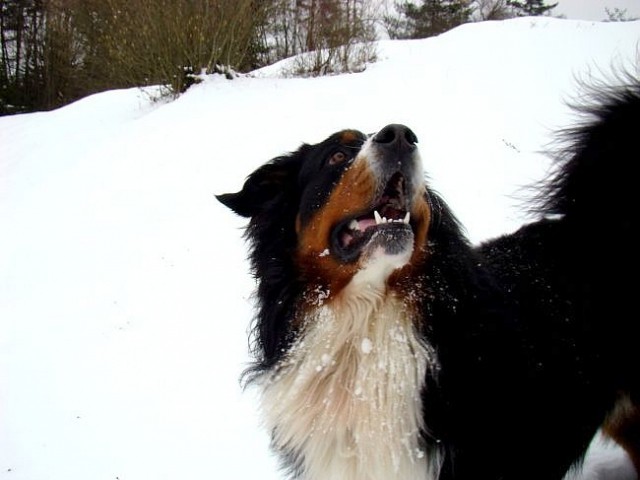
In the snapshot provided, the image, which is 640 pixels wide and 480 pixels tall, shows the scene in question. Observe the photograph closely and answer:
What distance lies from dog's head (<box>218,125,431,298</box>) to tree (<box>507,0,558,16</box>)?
33542mm

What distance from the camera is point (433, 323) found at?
7.09 feet

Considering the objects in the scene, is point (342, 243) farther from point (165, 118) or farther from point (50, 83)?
point (50, 83)

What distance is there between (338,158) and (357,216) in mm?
369

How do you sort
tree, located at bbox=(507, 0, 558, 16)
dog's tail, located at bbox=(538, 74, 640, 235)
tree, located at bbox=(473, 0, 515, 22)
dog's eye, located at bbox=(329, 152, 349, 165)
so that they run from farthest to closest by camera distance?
tree, located at bbox=(507, 0, 558, 16)
tree, located at bbox=(473, 0, 515, 22)
dog's eye, located at bbox=(329, 152, 349, 165)
dog's tail, located at bbox=(538, 74, 640, 235)

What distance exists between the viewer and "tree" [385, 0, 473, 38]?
27.7 meters

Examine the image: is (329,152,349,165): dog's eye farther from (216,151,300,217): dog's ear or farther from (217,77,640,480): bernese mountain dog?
(216,151,300,217): dog's ear

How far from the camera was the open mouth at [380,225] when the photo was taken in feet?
6.81

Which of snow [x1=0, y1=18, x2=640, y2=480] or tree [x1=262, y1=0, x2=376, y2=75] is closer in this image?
snow [x1=0, y1=18, x2=640, y2=480]

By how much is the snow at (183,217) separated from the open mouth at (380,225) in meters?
1.17

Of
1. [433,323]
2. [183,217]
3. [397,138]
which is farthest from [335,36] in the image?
[433,323]

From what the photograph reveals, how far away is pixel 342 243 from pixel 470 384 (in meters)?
0.81

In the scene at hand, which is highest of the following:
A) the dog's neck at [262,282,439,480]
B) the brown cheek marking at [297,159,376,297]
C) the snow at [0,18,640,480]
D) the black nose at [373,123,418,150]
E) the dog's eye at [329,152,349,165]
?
the black nose at [373,123,418,150]

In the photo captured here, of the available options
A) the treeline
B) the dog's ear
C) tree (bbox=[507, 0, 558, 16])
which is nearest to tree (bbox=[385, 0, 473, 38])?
tree (bbox=[507, 0, 558, 16])

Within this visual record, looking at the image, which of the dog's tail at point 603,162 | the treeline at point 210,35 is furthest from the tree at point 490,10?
the dog's tail at point 603,162
